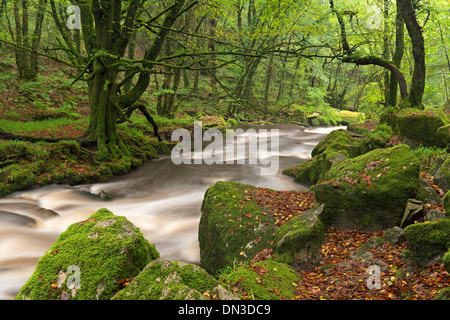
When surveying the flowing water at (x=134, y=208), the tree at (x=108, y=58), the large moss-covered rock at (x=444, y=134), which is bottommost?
the flowing water at (x=134, y=208)

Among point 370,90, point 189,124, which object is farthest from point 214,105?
point 370,90

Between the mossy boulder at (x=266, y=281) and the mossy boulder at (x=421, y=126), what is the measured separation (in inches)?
266

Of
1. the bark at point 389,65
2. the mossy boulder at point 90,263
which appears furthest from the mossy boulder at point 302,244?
the bark at point 389,65

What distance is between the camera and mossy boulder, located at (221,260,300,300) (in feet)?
10.1

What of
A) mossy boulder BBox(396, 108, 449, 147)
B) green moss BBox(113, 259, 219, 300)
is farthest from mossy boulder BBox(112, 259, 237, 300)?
mossy boulder BBox(396, 108, 449, 147)

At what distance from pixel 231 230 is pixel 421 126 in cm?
677

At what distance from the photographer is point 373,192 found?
4.98 meters

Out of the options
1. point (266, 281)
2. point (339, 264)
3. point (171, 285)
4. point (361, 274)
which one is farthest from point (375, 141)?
point (171, 285)

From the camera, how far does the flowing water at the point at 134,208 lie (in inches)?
218

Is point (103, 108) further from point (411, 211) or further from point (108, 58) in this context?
point (411, 211)

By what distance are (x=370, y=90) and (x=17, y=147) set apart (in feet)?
72.5

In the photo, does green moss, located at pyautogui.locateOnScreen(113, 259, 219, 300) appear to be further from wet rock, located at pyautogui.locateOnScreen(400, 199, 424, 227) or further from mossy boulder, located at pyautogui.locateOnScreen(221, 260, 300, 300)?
wet rock, located at pyautogui.locateOnScreen(400, 199, 424, 227)

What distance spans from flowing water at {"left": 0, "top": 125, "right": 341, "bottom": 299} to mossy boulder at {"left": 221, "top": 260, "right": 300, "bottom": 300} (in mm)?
2708

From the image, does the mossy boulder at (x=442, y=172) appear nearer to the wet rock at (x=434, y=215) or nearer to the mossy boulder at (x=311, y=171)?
the wet rock at (x=434, y=215)
